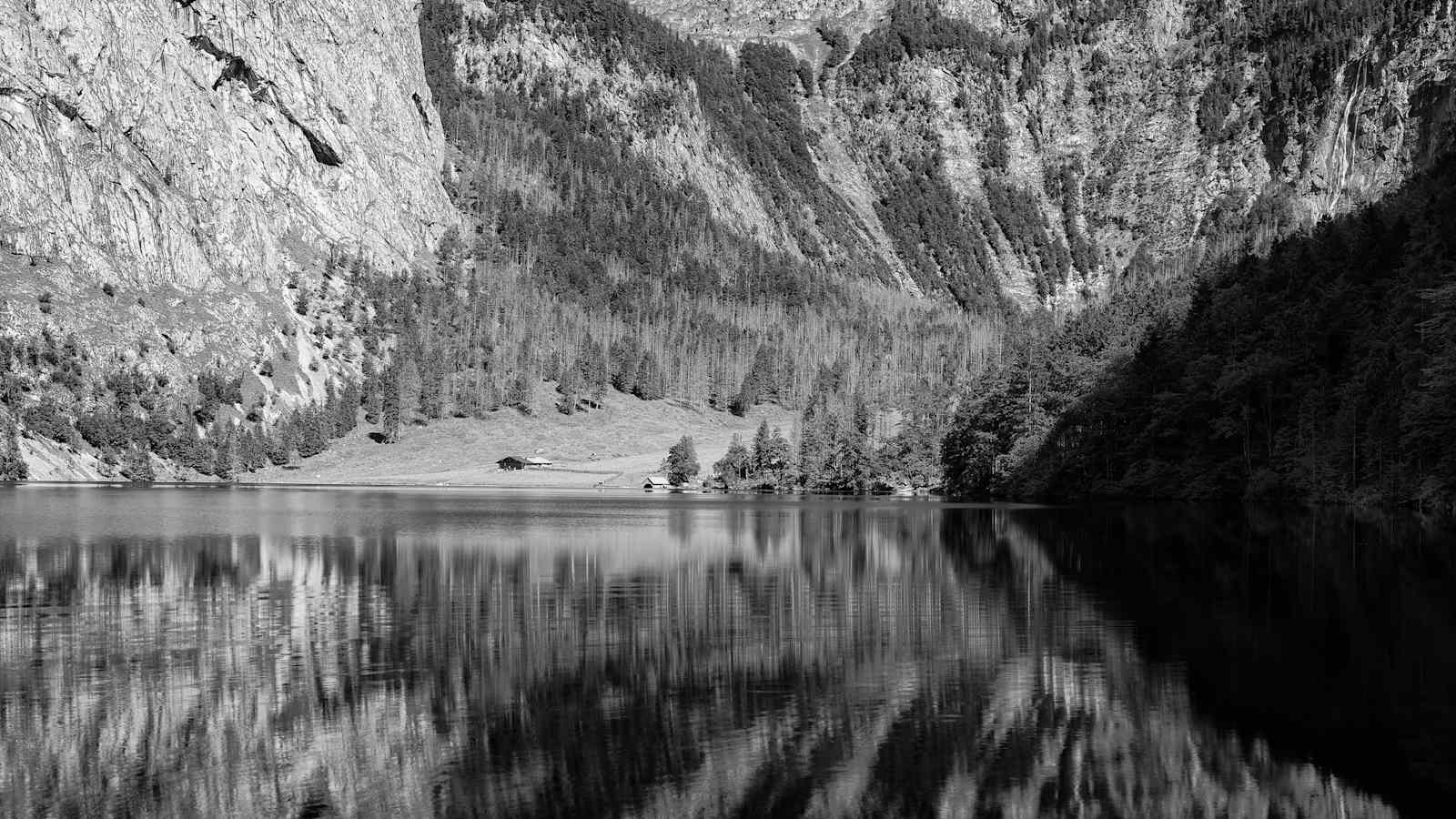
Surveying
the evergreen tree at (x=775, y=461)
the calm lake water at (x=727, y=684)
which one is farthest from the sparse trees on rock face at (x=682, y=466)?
the calm lake water at (x=727, y=684)

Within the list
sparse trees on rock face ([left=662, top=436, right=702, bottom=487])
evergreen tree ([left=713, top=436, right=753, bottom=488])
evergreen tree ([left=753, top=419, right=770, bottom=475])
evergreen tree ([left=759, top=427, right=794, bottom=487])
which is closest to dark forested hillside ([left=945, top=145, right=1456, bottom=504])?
evergreen tree ([left=759, top=427, right=794, bottom=487])

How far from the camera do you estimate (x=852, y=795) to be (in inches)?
824

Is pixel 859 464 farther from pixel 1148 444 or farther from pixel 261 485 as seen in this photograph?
pixel 261 485

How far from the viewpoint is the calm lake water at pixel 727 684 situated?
830 inches

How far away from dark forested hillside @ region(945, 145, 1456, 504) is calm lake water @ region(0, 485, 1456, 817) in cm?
3644

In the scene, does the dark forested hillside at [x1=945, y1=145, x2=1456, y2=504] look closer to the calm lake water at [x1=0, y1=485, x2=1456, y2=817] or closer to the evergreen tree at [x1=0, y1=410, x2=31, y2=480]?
the calm lake water at [x1=0, y1=485, x2=1456, y2=817]

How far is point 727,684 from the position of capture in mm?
28938

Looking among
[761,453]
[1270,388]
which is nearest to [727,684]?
[1270,388]

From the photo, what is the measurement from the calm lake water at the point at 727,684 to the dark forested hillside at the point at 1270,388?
120 ft

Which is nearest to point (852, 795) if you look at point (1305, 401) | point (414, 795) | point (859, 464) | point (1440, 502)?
point (414, 795)

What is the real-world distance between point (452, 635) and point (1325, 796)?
21.8m

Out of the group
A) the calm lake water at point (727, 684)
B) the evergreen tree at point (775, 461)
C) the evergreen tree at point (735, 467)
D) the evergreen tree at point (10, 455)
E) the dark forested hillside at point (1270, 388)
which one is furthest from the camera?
the evergreen tree at point (735, 467)

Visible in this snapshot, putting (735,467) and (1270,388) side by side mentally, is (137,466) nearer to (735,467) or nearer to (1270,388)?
(735,467)

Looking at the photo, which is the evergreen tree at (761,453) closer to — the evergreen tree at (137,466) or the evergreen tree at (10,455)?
the evergreen tree at (137,466)
